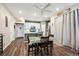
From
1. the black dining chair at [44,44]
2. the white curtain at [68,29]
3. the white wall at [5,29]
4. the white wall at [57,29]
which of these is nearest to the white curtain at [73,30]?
the white curtain at [68,29]

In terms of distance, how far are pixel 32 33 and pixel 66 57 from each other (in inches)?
62.5

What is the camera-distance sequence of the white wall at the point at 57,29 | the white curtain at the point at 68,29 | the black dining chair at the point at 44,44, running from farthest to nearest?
the white wall at the point at 57,29, the black dining chair at the point at 44,44, the white curtain at the point at 68,29

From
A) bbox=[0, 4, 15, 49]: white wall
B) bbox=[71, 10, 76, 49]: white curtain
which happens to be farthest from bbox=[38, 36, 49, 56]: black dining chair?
bbox=[0, 4, 15, 49]: white wall

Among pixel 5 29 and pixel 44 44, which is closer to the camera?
pixel 44 44

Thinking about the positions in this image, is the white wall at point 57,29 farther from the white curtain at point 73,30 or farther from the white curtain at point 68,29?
the white curtain at point 73,30

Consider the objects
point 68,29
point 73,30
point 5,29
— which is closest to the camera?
point 73,30

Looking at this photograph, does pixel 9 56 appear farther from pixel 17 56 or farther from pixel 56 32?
pixel 56 32

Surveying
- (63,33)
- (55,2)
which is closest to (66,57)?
(63,33)

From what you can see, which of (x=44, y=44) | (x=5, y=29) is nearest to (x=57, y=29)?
(x=44, y=44)

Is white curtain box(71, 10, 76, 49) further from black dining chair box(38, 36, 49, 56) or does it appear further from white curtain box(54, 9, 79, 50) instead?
black dining chair box(38, 36, 49, 56)

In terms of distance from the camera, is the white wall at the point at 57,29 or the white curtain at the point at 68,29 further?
the white wall at the point at 57,29

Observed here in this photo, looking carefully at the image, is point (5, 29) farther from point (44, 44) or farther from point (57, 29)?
point (57, 29)

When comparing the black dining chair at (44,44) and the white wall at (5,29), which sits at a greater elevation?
the white wall at (5,29)

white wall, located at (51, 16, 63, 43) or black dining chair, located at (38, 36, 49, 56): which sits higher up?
white wall, located at (51, 16, 63, 43)
